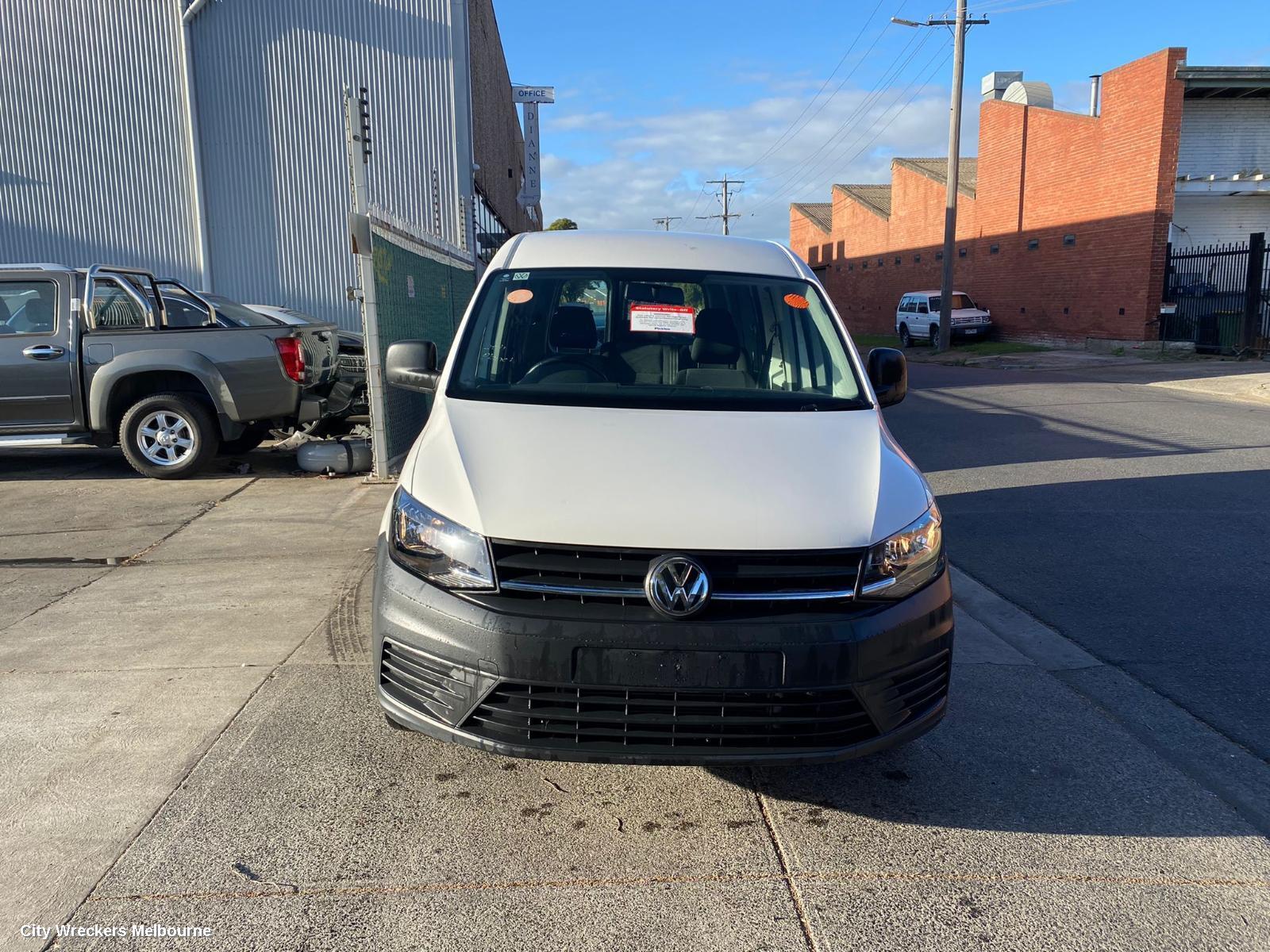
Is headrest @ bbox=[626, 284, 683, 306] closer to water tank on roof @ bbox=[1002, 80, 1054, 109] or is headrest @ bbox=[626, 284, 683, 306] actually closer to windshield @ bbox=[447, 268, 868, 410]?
windshield @ bbox=[447, 268, 868, 410]

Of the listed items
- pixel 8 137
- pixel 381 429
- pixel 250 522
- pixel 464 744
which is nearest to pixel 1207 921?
pixel 464 744

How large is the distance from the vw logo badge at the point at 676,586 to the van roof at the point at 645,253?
212 cm

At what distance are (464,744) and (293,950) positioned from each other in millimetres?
700

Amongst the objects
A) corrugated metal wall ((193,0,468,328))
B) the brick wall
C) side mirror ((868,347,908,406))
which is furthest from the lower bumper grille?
the brick wall

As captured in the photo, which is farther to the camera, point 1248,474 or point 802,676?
point 1248,474

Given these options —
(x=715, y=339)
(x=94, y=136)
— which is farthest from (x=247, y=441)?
(x=94, y=136)

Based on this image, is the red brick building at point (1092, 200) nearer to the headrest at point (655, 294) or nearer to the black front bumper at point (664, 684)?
the headrest at point (655, 294)

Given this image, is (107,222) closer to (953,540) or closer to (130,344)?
(130,344)

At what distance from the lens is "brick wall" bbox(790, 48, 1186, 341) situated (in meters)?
26.3

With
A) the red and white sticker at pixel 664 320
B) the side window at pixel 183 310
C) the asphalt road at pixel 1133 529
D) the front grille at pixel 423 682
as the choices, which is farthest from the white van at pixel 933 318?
the front grille at pixel 423 682

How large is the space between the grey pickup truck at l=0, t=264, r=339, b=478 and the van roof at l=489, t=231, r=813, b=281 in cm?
484

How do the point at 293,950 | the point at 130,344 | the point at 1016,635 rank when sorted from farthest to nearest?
1. the point at 130,344
2. the point at 1016,635
3. the point at 293,950

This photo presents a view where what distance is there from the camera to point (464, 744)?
2.96 meters

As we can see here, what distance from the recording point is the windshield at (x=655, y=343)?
4000 millimetres
